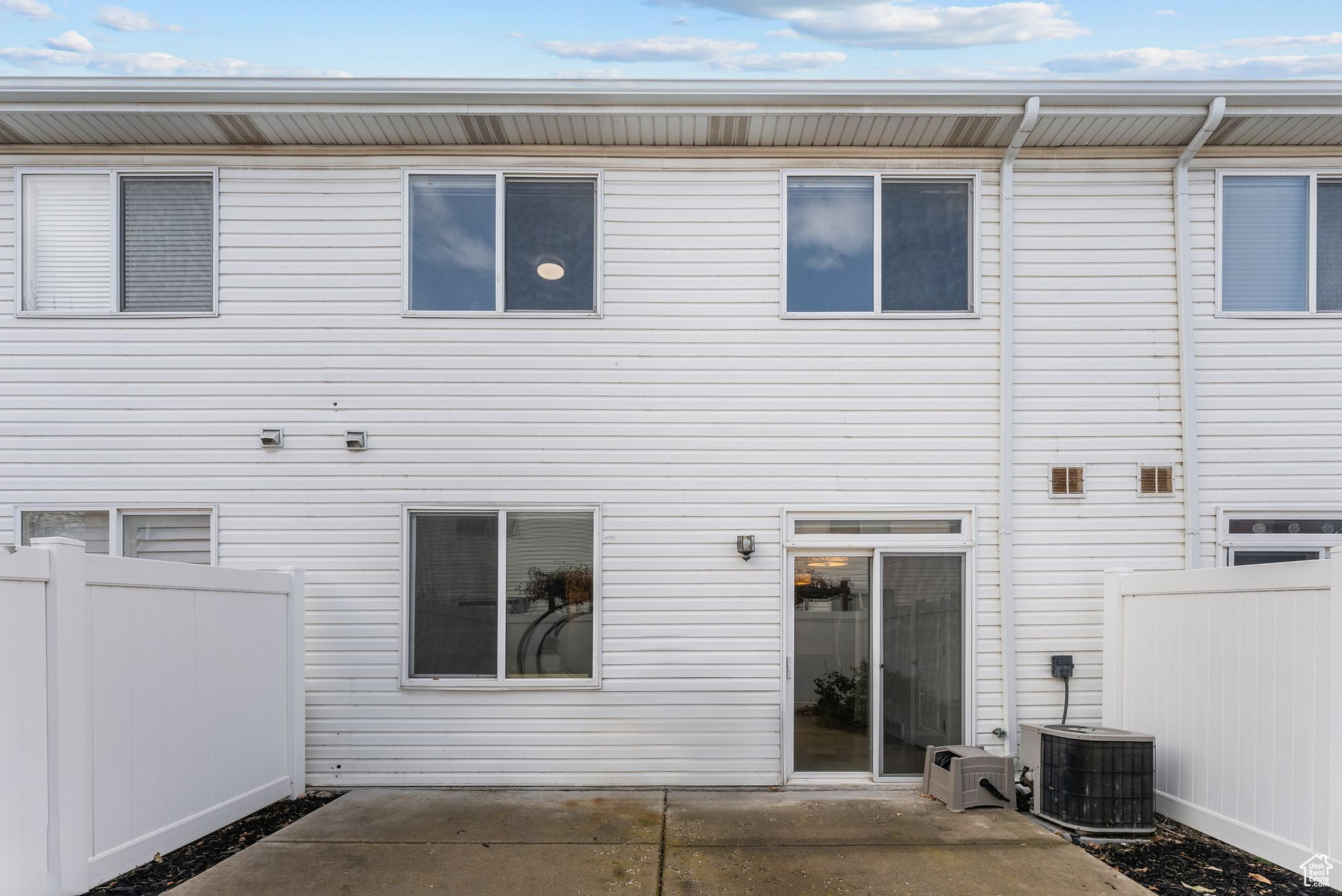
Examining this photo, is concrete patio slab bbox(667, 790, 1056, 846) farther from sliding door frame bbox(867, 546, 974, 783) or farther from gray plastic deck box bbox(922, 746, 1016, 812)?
sliding door frame bbox(867, 546, 974, 783)

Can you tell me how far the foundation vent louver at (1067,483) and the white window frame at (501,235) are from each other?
11.6 ft

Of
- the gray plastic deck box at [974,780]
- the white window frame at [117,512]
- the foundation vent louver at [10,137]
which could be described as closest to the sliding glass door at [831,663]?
the gray plastic deck box at [974,780]

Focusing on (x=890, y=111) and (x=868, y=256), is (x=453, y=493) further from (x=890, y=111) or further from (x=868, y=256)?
(x=890, y=111)

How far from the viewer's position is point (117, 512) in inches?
229

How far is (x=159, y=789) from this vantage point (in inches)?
170

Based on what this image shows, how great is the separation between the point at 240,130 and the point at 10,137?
5.48ft

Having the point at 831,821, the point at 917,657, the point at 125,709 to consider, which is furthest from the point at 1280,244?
the point at 125,709

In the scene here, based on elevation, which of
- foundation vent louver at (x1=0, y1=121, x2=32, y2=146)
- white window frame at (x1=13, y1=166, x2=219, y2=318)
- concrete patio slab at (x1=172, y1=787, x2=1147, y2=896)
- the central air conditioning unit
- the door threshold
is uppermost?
foundation vent louver at (x1=0, y1=121, x2=32, y2=146)

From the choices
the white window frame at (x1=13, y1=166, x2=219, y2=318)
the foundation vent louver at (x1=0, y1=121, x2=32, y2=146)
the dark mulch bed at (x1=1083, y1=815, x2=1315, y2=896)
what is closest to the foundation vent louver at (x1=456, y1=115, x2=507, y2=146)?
the white window frame at (x1=13, y1=166, x2=219, y2=318)

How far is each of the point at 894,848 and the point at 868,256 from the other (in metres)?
4.01

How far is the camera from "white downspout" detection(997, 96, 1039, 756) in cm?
573

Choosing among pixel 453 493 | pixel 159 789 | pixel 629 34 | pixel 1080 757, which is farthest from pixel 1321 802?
pixel 629 34

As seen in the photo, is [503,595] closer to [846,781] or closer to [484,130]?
[846,781]

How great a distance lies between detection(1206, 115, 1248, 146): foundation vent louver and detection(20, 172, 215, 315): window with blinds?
736 cm
